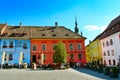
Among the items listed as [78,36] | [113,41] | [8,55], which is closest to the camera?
[113,41]

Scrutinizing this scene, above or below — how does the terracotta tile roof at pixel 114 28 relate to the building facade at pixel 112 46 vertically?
above

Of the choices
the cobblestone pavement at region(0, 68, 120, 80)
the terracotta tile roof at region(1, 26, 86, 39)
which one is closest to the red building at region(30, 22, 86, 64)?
the terracotta tile roof at region(1, 26, 86, 39)

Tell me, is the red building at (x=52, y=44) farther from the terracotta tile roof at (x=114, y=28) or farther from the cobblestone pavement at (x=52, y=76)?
the cobblestone pavement at (x=52, y=76)

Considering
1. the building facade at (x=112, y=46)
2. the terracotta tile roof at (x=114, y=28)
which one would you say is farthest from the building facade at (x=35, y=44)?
the terracotta tile roof at (x=114, y=28)

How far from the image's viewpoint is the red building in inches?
1724

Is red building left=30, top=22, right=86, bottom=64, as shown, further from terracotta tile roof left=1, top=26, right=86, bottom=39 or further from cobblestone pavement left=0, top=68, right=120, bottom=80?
cobblestone pavement left=0, top=68, right=120, bottom=80

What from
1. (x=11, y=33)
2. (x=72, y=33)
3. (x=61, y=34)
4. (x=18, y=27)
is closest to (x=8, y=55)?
(x=11, y=33)

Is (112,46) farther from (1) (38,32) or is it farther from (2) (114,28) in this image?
(1) (38,32)

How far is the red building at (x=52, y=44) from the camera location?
144ft

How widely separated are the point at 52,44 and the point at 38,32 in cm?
534

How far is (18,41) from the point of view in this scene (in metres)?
43.4

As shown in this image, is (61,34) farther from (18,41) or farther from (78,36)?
(18,41)

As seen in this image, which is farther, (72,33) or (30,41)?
(72,33)

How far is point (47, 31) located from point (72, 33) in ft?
22.2
